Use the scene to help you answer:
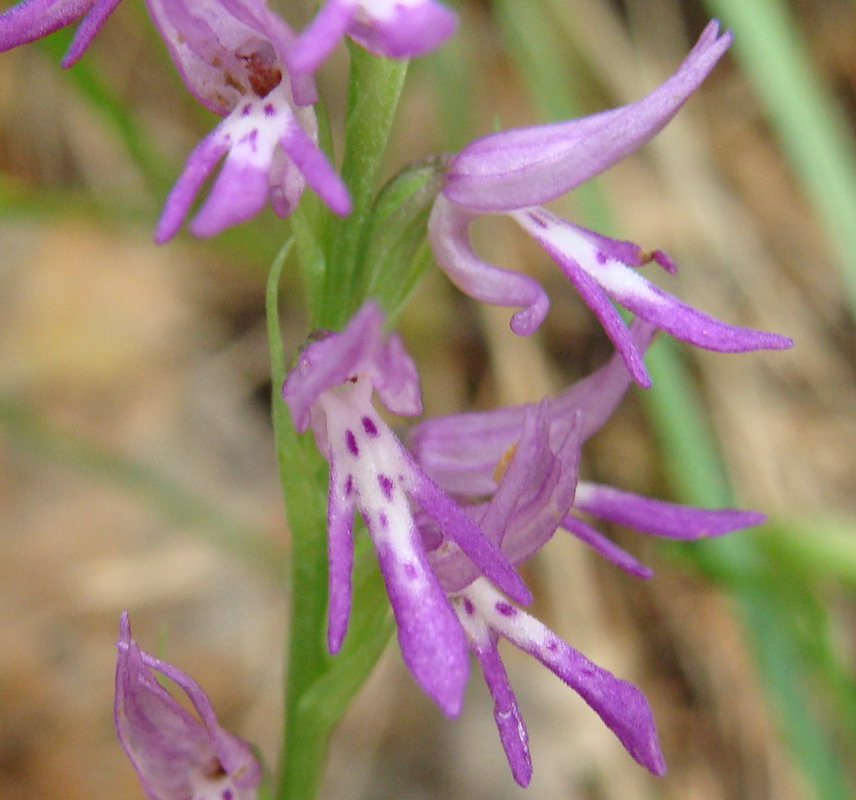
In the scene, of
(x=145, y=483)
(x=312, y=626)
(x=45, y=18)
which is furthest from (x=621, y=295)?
(x=145, y=483)

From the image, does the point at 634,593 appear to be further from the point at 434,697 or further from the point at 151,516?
the point at 434,697

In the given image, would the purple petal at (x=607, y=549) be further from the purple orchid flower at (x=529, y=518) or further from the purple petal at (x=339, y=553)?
the purple petal at (x=339, y=553)

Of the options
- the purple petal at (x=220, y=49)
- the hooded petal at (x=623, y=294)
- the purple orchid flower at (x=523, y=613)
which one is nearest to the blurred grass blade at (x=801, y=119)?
the hooded petal at (x=623, y=294)

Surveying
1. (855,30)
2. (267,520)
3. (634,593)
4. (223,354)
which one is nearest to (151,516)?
(267,520)

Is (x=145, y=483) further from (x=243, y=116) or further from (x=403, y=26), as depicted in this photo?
(x=403, y=26)

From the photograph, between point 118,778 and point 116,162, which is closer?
point 118,778
